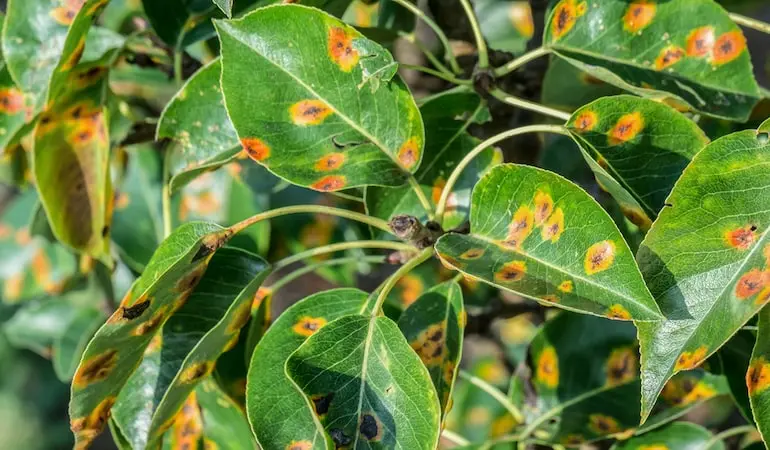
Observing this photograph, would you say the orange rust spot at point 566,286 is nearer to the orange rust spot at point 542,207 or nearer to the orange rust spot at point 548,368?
the orange rust spot at point 542,207

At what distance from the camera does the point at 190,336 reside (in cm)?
72

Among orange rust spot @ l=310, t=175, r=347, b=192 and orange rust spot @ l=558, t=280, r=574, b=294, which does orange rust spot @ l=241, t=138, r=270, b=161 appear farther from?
orange rust spot @ l=558, t=280, r=574, b=294

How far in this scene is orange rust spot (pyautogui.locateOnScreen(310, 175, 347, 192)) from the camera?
0.66 meters

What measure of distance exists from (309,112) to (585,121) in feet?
Answer: 0.69

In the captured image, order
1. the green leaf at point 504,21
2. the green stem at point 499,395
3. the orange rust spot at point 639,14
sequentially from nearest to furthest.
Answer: the orange rust spot at point 639,14 < the green stem at point 499,395 < the green leaf at point 504,21

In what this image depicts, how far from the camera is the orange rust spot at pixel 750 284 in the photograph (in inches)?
20.9

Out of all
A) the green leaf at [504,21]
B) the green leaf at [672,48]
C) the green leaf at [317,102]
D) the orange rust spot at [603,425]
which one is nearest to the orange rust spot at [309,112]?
the green leaf at [317,102]

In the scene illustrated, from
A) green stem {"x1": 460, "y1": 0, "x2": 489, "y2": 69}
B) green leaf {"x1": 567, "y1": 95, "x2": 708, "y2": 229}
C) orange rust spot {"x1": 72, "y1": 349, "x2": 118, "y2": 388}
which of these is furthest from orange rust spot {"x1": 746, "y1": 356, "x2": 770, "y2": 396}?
orange rust spot {"x1": 72, "y1": 349, "x2": 118, "y2": 388}

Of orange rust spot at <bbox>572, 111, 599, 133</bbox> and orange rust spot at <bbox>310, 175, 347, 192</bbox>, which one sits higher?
orange rust spot at <bbox>572, 111, 599, 133</bbox>

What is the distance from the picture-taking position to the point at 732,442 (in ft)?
3.27

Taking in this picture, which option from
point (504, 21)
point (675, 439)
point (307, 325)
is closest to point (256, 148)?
point (307, 325)

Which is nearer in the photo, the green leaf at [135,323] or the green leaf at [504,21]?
the green leaf at [135,323]

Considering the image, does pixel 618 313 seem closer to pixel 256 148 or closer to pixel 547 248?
pixel 547 248

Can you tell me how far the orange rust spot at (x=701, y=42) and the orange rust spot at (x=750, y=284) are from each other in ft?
0.79
